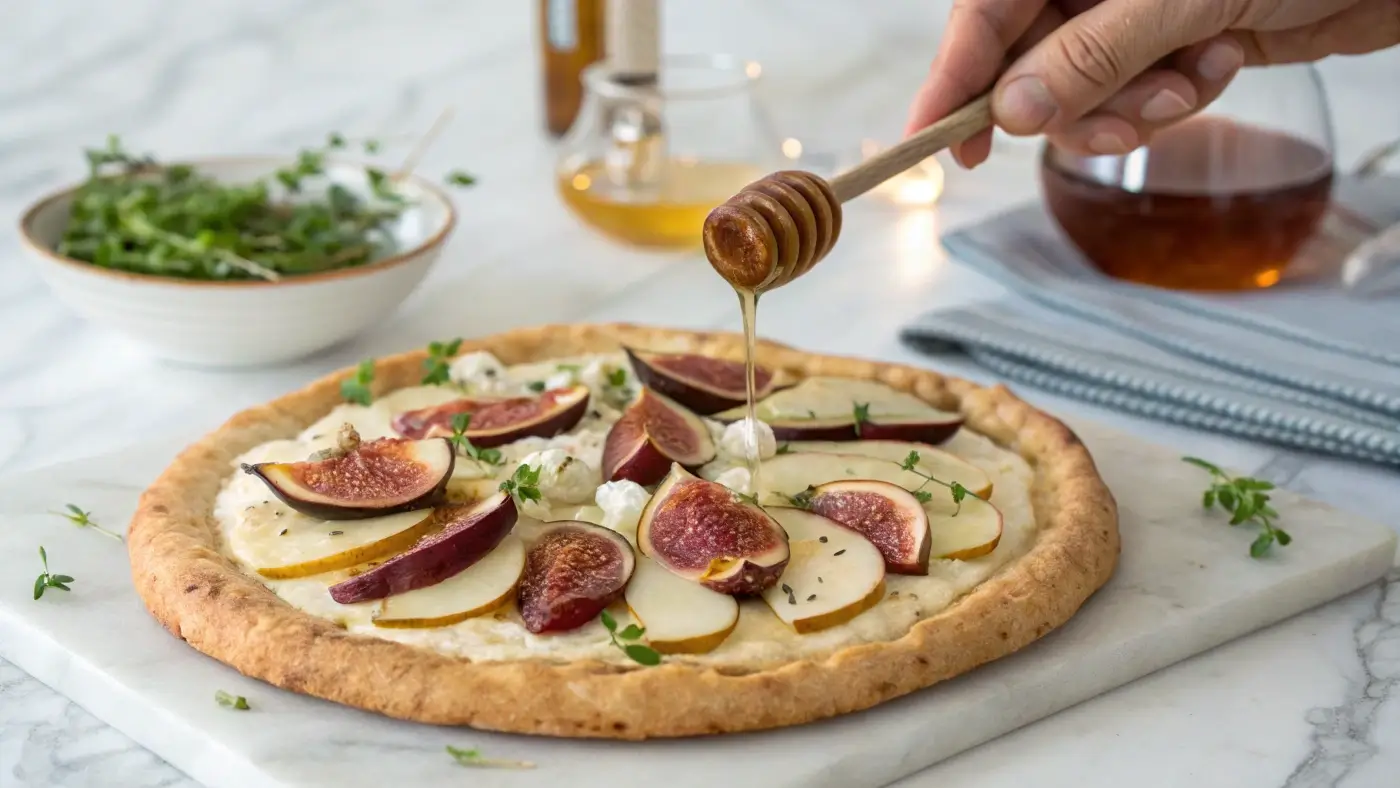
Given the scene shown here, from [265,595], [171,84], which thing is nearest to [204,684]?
[265,595]

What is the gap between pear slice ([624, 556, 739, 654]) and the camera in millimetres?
2725

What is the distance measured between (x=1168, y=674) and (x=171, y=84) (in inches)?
221

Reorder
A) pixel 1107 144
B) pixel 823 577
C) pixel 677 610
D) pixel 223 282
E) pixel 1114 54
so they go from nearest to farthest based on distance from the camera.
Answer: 1. pixel 677 610
2. pixel 823 577
3. pixel 1114 54
4. pixel 1107 144
5. pixel 223 282

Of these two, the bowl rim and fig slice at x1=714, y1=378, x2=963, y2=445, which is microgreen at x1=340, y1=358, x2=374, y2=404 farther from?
fig slice at x1=714, y1=378, x2=963, y2=445

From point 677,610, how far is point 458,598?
1.30 ft

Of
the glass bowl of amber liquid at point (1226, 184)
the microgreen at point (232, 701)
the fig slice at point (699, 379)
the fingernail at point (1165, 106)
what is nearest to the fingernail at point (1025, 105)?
the fingernail at point (1165, 106)

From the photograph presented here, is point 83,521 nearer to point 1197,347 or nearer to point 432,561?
point 432,561

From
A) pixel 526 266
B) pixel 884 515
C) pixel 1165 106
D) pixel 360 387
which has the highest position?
pixel 1165 106

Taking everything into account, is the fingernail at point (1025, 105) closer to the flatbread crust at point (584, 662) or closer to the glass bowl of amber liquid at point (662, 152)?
the flatbread crust at point (584, 662)

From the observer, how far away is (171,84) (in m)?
7.08

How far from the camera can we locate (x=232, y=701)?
2.66m

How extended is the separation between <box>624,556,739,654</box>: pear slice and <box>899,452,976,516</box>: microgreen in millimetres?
535

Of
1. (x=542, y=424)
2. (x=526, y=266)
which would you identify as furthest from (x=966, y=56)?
(x=526, y=266)

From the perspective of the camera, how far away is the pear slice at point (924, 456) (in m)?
3.29
